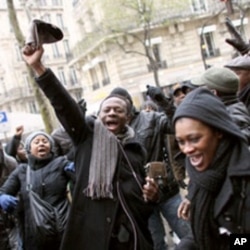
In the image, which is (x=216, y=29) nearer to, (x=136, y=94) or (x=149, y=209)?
(x=136, y=94)

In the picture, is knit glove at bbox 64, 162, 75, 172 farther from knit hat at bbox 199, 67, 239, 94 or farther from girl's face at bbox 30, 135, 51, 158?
knit hat at bbox 199, 67, 239, 94

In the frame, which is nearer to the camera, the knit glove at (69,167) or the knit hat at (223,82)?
the knit hat at (223,82)

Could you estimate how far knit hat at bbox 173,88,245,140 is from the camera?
2049 millimetres

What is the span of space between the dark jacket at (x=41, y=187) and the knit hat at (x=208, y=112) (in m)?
2.34

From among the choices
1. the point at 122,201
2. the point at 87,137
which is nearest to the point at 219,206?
the point at 122,201

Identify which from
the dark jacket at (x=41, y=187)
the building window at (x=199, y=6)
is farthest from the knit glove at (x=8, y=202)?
the building window at (x=199, y=6)

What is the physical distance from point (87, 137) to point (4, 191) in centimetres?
172

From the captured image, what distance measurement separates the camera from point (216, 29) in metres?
30.3

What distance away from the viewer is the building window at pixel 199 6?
30.7 m

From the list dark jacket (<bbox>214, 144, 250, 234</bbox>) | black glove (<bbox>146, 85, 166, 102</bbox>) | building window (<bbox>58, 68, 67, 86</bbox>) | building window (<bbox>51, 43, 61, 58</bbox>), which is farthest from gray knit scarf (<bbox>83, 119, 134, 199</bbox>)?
building window (<bbox>58, 68, 67, 86</bbox>)

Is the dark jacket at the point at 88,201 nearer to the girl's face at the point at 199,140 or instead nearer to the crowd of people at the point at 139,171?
the crowd of people at the point at 139,171

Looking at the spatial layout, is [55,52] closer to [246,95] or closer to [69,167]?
[69,167]

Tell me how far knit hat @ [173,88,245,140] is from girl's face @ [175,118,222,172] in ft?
0.11

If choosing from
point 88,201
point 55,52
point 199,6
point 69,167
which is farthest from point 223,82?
point 55,52
